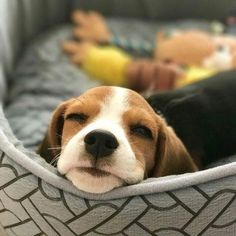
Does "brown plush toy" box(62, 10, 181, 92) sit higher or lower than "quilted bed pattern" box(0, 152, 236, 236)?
lower

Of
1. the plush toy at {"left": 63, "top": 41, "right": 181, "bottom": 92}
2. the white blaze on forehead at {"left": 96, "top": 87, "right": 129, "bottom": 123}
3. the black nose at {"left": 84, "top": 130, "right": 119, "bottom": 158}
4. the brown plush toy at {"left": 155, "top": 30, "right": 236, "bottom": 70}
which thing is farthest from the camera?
the brown plush toy at {"left": 155, "top": 30, "right": 236, "bottom": 70}

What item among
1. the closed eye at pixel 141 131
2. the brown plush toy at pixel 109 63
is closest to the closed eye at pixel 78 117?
A: the closed eye at pixel 141 131

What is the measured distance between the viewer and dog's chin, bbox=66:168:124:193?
1082 millimetres

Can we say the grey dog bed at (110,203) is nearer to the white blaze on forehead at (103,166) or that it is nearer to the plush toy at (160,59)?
the white blaze on forehead at (103,166)

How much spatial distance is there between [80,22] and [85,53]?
0.28 metres

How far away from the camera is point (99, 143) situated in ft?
3.48

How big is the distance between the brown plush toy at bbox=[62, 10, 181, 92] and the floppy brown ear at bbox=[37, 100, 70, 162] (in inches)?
32.8

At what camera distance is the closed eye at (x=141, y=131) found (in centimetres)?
121

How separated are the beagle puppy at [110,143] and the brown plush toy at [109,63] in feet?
2.77

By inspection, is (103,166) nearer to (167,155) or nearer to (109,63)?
(167,155)

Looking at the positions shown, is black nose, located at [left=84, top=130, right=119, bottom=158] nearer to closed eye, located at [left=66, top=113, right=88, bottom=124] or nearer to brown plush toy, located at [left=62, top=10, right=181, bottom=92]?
closed eye, located at [left=66, top=113, right=88, bottom=124]

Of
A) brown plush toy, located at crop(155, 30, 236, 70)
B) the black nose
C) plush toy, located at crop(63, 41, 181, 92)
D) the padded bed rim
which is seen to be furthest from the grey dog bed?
brown plush toy, located at crop(155, 30, 236, 70)

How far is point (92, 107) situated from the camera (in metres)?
1.21

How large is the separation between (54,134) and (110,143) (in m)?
0.32
